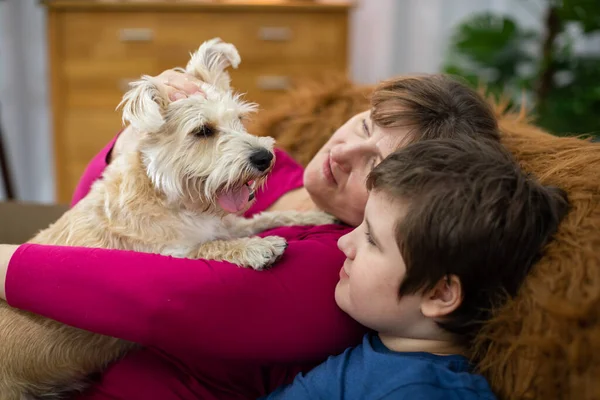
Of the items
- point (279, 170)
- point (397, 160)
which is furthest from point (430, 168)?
point (279, 170)

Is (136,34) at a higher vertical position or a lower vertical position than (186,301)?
higher

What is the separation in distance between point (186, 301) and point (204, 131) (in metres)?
0.42

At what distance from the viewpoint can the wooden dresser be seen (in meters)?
3.37

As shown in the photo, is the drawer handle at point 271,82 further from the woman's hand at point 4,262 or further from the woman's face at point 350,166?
the woman's hand at point 4,262

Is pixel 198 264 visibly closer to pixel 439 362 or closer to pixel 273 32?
pixel 439 362

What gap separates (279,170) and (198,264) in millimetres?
721

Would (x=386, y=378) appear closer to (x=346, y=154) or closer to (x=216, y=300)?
(x=216, y=300)

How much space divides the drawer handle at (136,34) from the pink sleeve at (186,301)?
8.07 ft

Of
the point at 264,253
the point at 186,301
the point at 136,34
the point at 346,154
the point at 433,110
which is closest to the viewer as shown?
the point at 186,301

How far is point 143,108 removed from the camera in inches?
48.1

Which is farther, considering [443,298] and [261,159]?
[261,159]

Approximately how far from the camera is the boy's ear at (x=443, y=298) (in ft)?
3.30

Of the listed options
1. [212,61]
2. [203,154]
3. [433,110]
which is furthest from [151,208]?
[433,110]

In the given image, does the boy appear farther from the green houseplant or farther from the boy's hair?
the green houseplant
